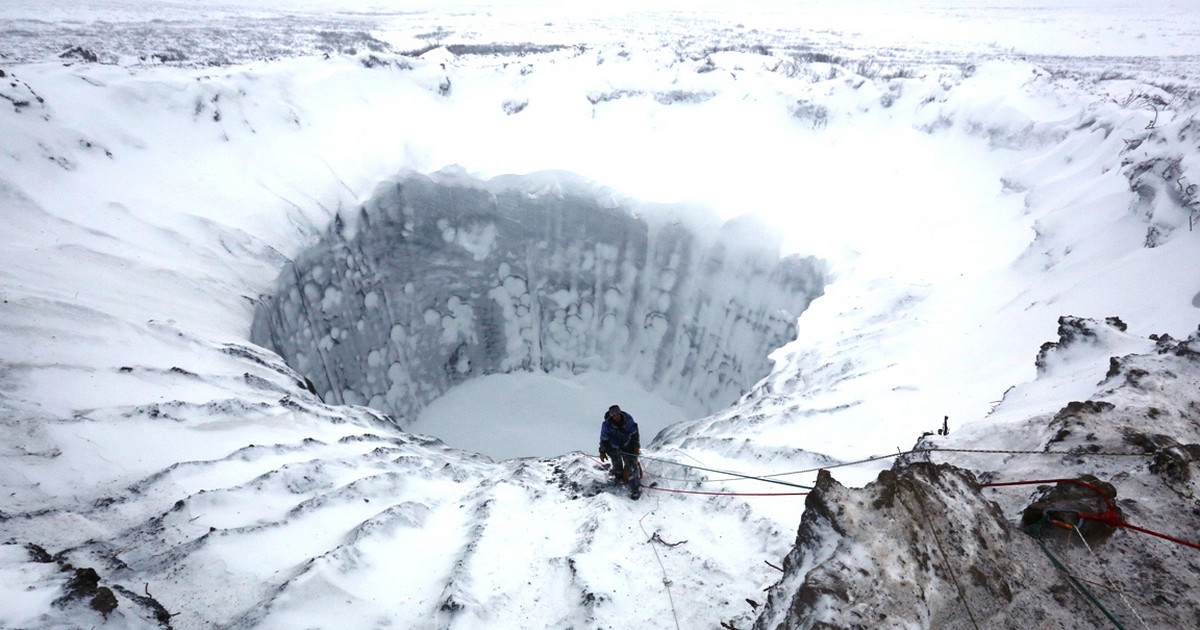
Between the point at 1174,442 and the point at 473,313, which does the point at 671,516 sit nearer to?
the point at 1174,442

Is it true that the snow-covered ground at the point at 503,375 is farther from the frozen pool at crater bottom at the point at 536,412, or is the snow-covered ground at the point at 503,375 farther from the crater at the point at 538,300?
the crater at the point at 538,300

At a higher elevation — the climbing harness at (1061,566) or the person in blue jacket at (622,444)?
the climbing harness at (1061,566)

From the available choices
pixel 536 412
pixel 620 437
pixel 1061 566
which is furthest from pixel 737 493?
pixel 536 412

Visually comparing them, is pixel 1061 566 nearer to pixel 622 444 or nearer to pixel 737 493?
pixel 737 493

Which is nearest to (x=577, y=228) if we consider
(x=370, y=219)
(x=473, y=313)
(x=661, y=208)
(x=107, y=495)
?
(x=661, y=208)

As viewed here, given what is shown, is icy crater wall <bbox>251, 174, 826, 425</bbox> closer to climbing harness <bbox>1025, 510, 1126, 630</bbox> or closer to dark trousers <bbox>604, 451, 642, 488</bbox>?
dark trousers <bbox>604, 451, 642, 488</bbox>

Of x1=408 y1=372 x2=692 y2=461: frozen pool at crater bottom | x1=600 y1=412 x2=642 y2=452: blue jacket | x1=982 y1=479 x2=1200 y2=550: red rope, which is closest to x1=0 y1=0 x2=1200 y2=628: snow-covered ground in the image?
x1=408 y1=372 x2=692 y2=461: frozen pool at crater bottom

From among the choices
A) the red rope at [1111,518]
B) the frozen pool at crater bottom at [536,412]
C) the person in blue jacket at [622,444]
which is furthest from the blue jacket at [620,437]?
the frozen pool at crater bottom at [536,412]
